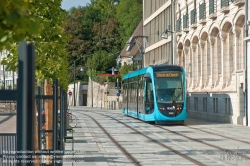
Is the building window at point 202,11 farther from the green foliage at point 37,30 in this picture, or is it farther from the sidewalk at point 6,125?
the sidewalk at point 6,125

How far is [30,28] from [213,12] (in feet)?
135

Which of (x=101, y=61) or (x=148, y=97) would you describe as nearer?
(x=148, y=97)

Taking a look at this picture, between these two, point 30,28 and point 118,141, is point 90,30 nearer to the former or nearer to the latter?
point 118,141

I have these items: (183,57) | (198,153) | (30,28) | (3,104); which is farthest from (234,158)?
(183,57)

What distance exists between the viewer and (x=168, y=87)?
35.6 metres

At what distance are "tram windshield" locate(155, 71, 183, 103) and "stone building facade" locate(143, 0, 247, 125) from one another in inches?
160

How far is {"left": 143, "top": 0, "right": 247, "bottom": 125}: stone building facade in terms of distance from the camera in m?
39.1

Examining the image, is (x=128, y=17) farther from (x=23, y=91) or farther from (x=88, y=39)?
(x=23, y=91)

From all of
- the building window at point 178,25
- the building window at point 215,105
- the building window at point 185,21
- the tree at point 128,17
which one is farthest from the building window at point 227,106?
the tree at point 128,17

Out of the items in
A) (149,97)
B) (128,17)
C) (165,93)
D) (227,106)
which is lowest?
(227,106)

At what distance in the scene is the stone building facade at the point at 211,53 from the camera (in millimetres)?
39062

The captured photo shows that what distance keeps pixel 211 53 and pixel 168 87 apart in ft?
41.5

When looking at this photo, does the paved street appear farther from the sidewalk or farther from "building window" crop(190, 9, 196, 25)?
"building window" crop(190, 9, 196, 25)

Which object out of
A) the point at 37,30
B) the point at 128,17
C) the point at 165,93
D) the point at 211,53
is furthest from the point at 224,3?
the point at 128,17
